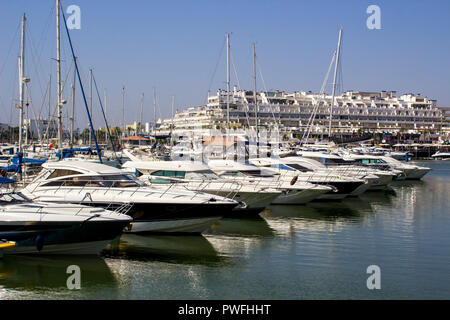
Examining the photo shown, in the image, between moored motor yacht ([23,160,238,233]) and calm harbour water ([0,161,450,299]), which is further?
moored motor yacht ([23,160,238,233])

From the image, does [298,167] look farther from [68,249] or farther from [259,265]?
[68,249]

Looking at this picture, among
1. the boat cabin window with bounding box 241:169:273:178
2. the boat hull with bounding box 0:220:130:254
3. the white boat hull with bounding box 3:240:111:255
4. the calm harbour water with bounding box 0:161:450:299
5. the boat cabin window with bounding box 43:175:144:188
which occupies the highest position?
the boat cabin window with bounding box 43:175:144:188

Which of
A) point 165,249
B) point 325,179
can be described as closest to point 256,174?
point 325,179

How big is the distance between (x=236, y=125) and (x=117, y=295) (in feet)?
402

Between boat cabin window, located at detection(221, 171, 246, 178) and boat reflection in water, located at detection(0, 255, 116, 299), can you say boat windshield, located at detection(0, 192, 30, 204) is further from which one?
boat cabin window, located at detection(221, 171, 246, 178)

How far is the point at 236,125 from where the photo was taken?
5310 inches

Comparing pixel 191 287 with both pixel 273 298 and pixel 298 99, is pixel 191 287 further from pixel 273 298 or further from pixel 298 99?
pixel 298 99

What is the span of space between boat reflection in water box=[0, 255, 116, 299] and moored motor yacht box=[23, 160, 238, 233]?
2.96 meters

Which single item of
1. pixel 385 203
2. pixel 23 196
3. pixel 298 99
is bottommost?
pixel 385 203

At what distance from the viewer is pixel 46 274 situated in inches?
566

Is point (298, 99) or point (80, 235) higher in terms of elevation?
point (298, 99)

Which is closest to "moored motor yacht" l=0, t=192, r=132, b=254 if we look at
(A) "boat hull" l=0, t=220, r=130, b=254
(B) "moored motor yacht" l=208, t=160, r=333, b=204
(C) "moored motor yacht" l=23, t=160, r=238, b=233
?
(A) "boat hull" l=0, t=220, r=130, b=254

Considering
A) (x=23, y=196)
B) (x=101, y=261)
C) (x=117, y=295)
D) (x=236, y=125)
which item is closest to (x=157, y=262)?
(x=101, y=261)

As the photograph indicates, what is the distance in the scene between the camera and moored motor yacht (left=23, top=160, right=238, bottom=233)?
60.3 feet
